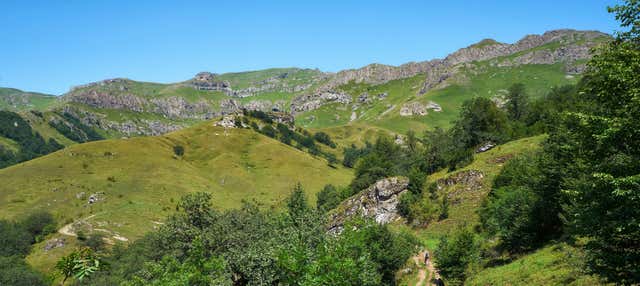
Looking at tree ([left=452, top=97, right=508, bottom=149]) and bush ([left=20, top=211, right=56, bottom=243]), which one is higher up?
tree ([left=452, top=97, right=508, bottom=149])

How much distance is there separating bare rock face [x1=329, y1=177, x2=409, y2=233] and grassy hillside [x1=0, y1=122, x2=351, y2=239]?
5525 cm

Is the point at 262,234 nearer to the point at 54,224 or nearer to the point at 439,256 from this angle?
the point at 439,256

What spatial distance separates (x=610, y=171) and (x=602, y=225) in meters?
2.40

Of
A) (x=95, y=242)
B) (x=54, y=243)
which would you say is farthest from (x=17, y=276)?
(x=54, y=243)

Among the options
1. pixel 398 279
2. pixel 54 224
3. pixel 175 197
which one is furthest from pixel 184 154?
pixel 398 279

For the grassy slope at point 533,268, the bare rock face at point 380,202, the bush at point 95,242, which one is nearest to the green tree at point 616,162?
the grassy slope at point 533,268

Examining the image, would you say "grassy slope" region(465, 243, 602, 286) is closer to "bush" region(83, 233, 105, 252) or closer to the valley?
the valley

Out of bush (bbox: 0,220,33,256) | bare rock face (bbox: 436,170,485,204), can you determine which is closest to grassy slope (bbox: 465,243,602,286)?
bare rock face (bbox: 436,170,485,204)

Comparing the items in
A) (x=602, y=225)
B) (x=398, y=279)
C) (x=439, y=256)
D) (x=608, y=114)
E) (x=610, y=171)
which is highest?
(x=608, y=114)

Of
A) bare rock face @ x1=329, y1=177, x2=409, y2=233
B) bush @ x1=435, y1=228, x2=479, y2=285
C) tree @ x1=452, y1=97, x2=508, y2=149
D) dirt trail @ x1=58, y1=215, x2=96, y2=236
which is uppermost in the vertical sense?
tree @ x1=452, y1=97, x2=508, y2=149

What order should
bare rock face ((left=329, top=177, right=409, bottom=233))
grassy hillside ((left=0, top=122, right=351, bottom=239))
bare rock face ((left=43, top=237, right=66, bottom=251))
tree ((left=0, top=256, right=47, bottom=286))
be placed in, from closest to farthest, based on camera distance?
tree ((left=0, top=256, right=47, bottom=286))
bare rock face ((left=329, top=177, right=409, bottom=233))
bare rock face ((left=43, top=237, right=66, bottom=251))
grassy hillside ((left=0, top=122, right=351, bottom=239))

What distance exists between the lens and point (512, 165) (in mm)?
59438

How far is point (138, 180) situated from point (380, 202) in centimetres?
10032

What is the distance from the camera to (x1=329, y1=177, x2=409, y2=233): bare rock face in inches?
3317
